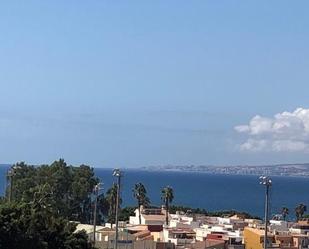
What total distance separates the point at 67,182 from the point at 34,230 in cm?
3963

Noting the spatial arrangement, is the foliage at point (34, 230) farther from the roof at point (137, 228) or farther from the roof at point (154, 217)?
the roof at point (154, 217)

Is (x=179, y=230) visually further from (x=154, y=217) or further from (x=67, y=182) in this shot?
(x=67, y=182)

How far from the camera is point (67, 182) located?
80000 millimetres

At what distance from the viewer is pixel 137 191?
316 feet

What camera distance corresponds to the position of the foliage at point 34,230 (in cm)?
3928

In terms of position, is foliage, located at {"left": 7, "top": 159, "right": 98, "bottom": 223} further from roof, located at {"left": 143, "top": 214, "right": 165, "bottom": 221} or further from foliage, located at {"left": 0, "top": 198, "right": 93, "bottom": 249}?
foliage, located at {"left": 0, "top": 198, "right": 93, "bottom": 249}

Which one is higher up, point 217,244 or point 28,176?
point 28,176

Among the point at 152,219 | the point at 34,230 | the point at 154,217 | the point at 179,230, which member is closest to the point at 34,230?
the point at 34,230

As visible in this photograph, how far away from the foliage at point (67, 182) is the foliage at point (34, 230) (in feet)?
109

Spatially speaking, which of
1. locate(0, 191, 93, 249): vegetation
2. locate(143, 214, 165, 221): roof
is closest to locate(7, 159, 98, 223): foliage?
locate(143, 214, 165, 221): roof

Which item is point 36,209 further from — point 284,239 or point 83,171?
point 83,171

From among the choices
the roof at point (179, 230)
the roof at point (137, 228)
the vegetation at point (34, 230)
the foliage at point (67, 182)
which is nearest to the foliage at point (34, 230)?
the vegetation at point (34, 230)

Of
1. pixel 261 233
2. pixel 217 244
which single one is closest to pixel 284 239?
pixel 261 233

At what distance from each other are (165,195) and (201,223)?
1392 cm
